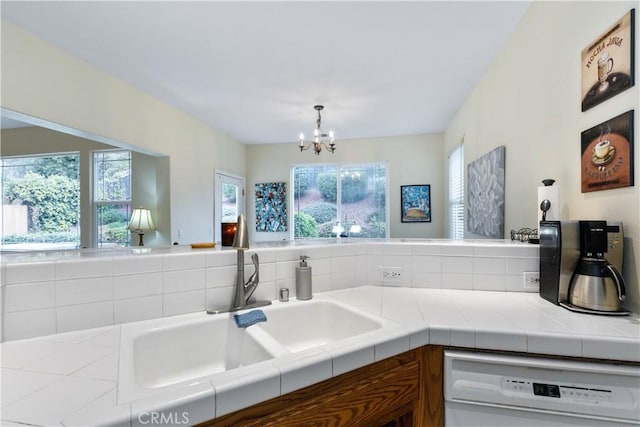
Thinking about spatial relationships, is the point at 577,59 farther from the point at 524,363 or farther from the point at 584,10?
the point at 524,363

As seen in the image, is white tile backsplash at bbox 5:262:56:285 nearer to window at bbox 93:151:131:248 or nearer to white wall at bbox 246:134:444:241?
window at bbox 93:151:131:248

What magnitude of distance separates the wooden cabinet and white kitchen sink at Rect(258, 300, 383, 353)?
253 millimetres

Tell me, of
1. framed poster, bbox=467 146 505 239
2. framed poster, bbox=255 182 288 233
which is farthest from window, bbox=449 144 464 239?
framed poster, bbox=255 182 288 233

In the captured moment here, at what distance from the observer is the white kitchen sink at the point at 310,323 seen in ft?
3.80

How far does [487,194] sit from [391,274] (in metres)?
1.57

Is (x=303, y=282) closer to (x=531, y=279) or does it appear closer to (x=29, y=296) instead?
(x=29, y=296)

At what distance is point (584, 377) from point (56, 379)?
1.42m

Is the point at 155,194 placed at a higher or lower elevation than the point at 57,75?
lower

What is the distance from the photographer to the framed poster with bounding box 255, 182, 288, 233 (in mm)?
5277

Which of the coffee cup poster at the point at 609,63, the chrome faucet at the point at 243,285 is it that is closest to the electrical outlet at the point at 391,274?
the chrome faucet at the point at 243,285

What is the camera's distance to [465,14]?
6.26 ft

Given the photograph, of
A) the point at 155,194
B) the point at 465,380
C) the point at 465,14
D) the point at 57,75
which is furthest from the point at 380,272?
the point at 155,194

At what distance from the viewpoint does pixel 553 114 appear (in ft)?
5.16

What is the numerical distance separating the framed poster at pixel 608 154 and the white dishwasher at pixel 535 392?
2.34 ft
